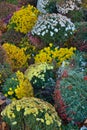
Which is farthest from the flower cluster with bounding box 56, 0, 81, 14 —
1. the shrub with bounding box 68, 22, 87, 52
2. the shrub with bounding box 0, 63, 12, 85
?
the shrub with bounding box 0, 63, 12, 85

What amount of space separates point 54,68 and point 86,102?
112 cm

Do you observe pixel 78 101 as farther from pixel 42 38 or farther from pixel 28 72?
pixel 42 38

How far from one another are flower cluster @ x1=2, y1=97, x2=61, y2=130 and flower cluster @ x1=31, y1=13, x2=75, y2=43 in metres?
2.07

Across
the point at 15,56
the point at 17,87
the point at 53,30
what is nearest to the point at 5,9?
the point at 53,30

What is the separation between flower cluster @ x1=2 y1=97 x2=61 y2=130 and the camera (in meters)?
4.38

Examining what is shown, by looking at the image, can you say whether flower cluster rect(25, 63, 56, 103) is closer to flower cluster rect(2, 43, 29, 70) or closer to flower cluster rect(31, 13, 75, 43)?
flower cluster rect(2, 43, 29, 70)

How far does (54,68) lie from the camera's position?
577 centimetres

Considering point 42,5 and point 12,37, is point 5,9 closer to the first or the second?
point 42,5

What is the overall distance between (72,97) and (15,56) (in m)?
1.69

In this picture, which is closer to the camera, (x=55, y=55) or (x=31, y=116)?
(x=31, y=116)

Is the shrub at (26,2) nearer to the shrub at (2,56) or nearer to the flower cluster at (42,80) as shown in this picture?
the shrub at (2,56)

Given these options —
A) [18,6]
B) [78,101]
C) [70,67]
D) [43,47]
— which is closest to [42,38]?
[43,47]

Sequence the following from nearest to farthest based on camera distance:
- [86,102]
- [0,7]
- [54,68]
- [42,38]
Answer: [86,102], [54,68], [42,38], [0,7]

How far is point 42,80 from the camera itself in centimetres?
544
